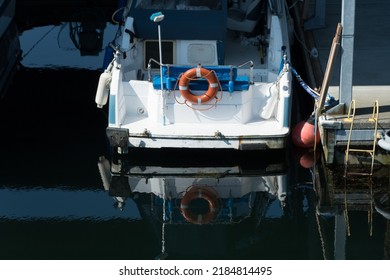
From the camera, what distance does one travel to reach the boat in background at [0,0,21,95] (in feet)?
61.2

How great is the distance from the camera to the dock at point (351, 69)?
547 inches

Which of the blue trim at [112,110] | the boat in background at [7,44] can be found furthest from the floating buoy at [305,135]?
the boat in background at [7,44]

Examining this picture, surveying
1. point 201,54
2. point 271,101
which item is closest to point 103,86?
point 201,54

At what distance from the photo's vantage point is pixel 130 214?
1371 centimetres

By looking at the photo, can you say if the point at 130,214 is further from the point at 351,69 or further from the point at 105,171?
the point at 351,69

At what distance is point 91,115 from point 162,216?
384 centimetres

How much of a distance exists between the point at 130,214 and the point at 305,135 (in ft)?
10.7

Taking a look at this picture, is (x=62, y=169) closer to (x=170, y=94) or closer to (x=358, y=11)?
(x=170, y=94)

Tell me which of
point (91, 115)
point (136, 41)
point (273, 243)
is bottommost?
point (273, 243)

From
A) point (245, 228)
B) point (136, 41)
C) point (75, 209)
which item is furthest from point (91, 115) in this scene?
point (245, 228)

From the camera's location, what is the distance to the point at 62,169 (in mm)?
14938

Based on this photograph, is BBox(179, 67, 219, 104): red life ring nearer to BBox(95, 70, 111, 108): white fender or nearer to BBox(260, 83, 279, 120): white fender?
BBox(260, 83, 279, 120): white fender

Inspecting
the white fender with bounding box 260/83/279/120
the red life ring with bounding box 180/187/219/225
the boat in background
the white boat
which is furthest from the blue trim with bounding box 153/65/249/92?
the boat in background

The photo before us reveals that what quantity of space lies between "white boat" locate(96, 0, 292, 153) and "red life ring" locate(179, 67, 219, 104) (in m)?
0.02
